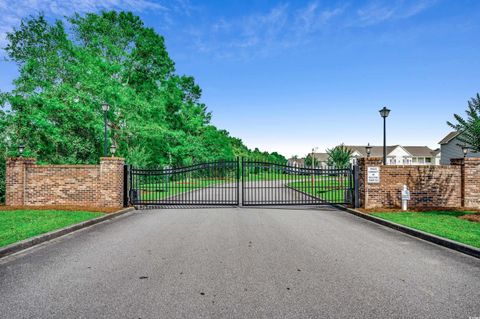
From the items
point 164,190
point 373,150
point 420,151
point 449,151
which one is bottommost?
point 164,190

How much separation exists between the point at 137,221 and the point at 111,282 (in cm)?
578

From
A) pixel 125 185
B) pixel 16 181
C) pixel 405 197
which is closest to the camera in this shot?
pixel 405 197

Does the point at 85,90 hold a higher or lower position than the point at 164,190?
higher

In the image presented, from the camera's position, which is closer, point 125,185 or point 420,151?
point 125,185

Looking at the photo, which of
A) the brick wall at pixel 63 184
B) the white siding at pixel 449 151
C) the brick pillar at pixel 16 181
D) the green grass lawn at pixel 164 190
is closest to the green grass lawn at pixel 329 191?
the green grass lawn at pixel 164 190

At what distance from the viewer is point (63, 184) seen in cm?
1229

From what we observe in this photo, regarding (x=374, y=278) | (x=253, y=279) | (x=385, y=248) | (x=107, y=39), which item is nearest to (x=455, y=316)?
(x=374, y=278)

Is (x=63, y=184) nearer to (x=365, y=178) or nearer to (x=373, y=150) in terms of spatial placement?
(x=365, y=178)

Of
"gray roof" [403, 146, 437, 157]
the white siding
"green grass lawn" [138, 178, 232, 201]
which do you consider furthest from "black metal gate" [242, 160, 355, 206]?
"gray roof" [403, 146, 437, 157]

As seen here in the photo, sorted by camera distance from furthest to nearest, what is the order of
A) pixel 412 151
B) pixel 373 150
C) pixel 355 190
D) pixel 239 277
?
pixel 373 150, pixel 412 151, pixel 355 190, pixel 239 277

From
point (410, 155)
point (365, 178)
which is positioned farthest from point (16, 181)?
point (410, 155)

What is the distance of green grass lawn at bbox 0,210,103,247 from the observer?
691 centimetres

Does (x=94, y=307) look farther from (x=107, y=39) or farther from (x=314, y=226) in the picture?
(x=107, y=39)

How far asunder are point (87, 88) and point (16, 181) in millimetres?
12283
